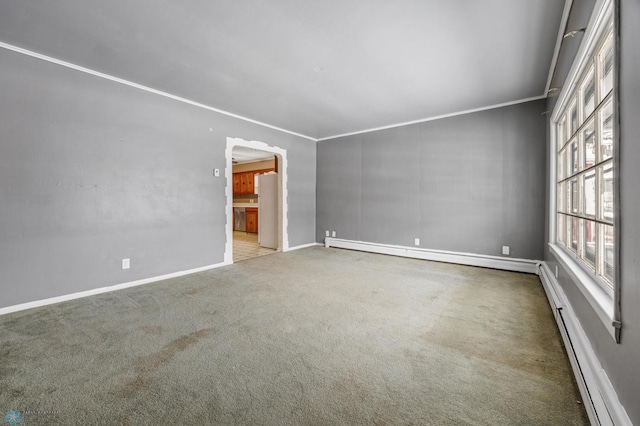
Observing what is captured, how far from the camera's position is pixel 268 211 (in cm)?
594

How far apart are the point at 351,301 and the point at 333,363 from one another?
1102 millimetres

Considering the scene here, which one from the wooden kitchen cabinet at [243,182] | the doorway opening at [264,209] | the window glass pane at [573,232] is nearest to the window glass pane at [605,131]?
the window glass pane at [573,232]

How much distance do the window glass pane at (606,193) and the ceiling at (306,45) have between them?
4.30 ft

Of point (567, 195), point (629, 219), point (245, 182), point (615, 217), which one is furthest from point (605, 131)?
point (245, 182)

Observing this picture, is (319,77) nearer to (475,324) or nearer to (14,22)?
(14,22)

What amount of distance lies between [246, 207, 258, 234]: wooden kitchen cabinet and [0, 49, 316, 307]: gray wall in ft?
12.7

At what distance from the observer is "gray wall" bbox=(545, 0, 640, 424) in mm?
959

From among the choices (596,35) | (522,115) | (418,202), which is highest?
(522,115)

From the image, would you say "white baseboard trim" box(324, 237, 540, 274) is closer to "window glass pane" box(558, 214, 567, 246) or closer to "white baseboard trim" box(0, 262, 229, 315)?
"window glass pane" box(558, 214, 567, 246)

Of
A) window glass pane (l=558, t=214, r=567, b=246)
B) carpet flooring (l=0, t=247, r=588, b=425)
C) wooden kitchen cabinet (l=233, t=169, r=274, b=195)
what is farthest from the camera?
wooden kitchen cabinet (l=233, t=169, r=274, b=195)

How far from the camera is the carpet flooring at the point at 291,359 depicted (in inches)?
51.8

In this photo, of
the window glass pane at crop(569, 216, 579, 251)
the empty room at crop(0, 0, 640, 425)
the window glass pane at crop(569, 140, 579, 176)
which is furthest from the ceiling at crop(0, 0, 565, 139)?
the window glass pane at crop(569, 216, 579, 251)

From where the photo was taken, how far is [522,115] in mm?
3818

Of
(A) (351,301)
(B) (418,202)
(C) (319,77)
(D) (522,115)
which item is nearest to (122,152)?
(C) (319,77)
